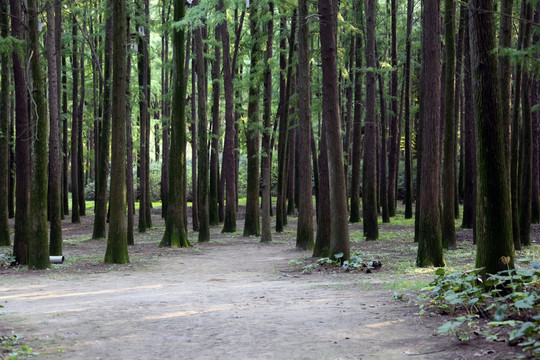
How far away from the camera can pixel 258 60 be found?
23.2 m

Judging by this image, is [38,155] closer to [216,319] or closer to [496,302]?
[216,319]

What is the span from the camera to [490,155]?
25.1 ft

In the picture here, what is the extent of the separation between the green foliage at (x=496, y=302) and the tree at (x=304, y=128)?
26.8ft

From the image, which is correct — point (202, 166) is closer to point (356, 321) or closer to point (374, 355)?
point (356, 321)

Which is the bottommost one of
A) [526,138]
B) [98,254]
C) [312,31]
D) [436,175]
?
[98,254]

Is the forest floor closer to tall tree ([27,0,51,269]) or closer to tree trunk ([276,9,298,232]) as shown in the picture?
tall tree ([27,0,51,269])

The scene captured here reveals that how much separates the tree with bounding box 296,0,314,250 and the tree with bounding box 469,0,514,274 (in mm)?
8066

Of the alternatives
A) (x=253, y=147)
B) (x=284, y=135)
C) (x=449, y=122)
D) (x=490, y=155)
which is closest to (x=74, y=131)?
(x=253, y=147)

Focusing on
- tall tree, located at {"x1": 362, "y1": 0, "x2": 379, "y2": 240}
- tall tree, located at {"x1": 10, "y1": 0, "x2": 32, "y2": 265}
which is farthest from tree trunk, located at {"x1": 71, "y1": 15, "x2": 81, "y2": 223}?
tall tree, located at {"x1": 362, "y1": 0, "x2": 379, "y2": 240}

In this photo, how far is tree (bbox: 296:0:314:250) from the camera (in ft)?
52.5

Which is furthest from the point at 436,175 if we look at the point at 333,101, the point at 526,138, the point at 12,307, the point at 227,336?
the point at 12,307

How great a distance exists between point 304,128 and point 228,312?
8.91 m

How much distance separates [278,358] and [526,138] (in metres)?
13.5

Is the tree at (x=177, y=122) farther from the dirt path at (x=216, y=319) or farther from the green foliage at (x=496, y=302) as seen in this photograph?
the green foliage at (x=496, y=302)
